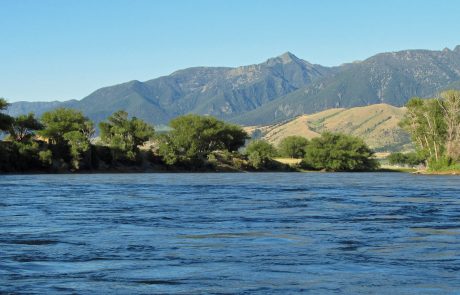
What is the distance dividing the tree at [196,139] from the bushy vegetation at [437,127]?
5067cm

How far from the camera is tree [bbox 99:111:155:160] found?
152500mm

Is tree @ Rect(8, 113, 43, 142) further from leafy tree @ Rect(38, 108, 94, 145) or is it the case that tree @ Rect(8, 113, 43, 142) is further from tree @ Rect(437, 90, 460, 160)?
tree @ Rect(437, 90, 460, 160)

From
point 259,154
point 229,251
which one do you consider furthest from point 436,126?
point 229,251

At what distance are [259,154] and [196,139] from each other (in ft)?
53.7

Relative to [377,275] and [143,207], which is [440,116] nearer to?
[143,207]

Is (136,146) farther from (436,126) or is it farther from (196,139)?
(436,126)

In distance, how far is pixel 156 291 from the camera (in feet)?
51.0

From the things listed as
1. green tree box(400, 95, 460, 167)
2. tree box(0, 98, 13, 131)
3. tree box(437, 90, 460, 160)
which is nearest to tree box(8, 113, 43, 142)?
tree box(0, 98, 13, 131)

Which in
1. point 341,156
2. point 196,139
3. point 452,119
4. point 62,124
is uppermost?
point 452,119

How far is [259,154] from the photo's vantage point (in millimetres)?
175875

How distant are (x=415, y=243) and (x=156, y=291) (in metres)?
11.3

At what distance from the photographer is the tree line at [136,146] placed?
137 metres

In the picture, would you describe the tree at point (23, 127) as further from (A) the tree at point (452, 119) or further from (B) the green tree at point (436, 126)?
(A) the tree at point (452, 119)

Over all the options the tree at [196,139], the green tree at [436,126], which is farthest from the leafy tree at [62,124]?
the green tree at [436,126]
